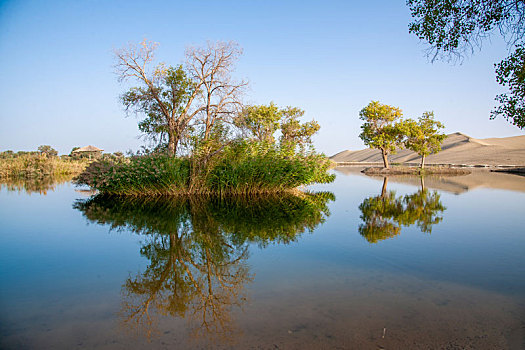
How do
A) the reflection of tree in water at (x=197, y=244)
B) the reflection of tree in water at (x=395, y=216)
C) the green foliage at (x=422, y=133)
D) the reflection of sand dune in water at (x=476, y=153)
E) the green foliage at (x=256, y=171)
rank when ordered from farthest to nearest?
1. the reflection of sand dune in water at (x=476, y=153)
2. the green foliage at (x=422, y=133)
3. the green foliage at (x=256, y=171)
4. the reflection of tree in water at (x=395, y=216)
5. the reflection of tree in water at (x=197, y=244)

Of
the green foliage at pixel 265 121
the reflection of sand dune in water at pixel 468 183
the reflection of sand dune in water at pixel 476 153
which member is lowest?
the reflection of sand dune in water at pixel 468 183

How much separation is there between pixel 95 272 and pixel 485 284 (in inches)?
197

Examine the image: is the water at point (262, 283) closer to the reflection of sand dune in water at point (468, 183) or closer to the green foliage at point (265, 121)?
the reflection of sand dune in water at point (468, 183)

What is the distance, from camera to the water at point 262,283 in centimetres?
279

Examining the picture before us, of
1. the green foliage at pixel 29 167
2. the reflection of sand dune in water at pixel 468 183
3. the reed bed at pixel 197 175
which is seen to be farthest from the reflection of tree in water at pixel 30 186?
the reflection of sand dune in water at pixel 468 183

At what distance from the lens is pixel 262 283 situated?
402 centimetres

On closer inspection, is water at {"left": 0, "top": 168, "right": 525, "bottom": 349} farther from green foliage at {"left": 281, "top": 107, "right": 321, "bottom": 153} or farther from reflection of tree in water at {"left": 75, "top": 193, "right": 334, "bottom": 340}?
green foliage at {"left": 281, "top": 107, "right": 321, "bottom": 153}

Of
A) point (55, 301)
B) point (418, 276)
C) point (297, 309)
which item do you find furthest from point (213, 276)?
point (418, 276)

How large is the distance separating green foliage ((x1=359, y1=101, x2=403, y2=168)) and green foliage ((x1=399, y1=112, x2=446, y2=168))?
0.88m

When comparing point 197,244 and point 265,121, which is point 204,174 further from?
point 265,121

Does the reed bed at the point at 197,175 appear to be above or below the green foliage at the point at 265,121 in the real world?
below

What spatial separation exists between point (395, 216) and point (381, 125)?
28.1m

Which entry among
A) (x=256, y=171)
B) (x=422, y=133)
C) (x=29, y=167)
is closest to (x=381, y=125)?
(x=422, y=133)

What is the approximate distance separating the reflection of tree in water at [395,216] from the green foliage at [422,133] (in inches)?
921
